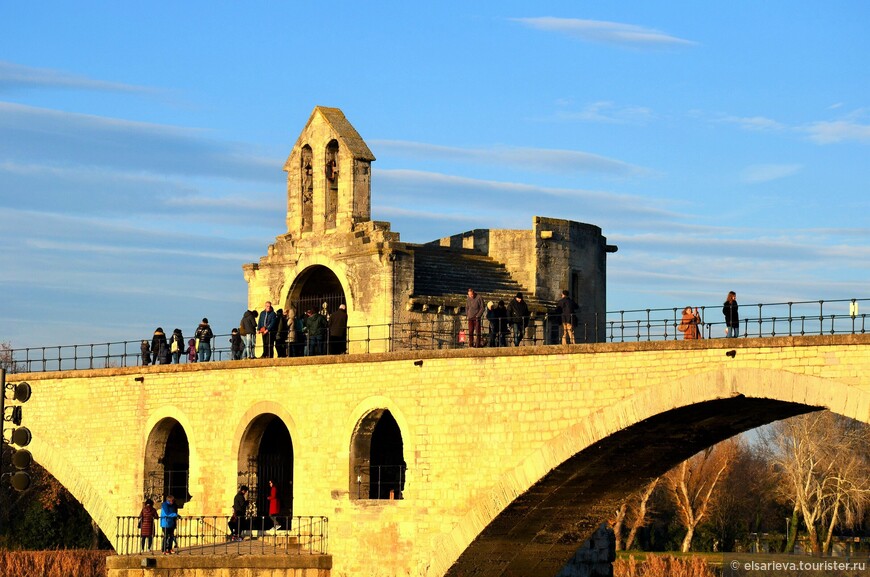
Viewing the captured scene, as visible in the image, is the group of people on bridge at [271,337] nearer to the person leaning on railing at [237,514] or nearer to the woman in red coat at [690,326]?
the person leaning on railing at [237,514]

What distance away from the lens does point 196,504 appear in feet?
119

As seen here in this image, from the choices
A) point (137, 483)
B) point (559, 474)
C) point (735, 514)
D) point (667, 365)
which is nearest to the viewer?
point (667, 365)

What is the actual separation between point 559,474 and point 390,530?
13.8 ft

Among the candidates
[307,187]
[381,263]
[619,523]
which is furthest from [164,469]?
[619,523]

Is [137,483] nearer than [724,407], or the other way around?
[724,407]

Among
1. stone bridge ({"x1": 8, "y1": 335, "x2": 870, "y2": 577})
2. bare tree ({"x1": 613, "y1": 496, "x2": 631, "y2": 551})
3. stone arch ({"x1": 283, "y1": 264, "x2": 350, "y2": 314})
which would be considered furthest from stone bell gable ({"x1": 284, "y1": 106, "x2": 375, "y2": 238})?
bare tree ({"x1": 613, "y1": 496, "x2": 631, "y2": 551})

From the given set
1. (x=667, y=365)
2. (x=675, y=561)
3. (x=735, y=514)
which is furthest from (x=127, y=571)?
(x=735, y=514)

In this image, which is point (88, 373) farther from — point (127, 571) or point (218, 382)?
point (127, 571)

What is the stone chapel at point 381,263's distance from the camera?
36.2 meters

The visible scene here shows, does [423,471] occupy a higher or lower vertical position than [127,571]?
higher

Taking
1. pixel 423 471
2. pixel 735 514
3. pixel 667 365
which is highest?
pixel 667 365

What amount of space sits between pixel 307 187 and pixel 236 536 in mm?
9118

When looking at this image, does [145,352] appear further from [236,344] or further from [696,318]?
[696,318]

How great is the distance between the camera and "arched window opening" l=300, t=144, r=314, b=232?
38.8m
